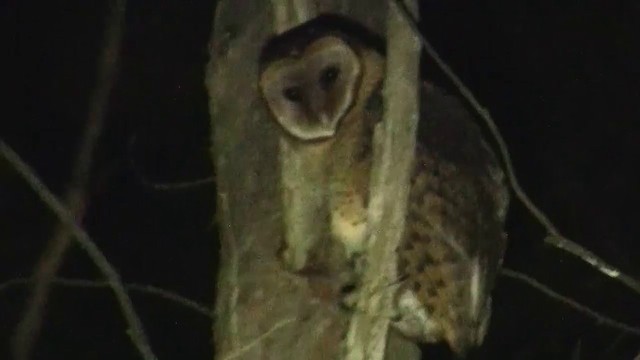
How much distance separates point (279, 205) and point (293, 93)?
0.34 m

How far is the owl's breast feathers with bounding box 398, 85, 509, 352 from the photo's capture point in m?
2.21

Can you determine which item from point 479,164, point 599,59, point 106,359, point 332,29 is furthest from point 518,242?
point 332,29

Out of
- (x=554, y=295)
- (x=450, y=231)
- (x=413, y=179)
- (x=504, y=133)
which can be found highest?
(x=413, y=179)

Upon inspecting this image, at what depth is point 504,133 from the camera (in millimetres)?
5000

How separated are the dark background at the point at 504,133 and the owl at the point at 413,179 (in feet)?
7.91

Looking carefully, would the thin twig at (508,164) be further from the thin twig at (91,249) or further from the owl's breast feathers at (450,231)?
the thin twig at (91,249)

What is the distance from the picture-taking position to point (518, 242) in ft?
16.4

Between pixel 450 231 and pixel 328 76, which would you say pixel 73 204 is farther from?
pixel 450 231

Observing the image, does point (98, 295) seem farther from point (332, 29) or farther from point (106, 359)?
point (332, 29)

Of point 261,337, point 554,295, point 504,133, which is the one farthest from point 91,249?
point 504,133

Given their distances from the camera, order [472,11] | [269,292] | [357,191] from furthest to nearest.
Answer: [472,11] → [357,191] → [269,292]

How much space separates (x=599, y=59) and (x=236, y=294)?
3401 millimetres

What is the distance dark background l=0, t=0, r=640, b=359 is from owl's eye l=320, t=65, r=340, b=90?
2.50m

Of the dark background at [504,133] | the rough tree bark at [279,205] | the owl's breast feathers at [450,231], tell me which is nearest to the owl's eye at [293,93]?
the rough tree bark at [279,205]
